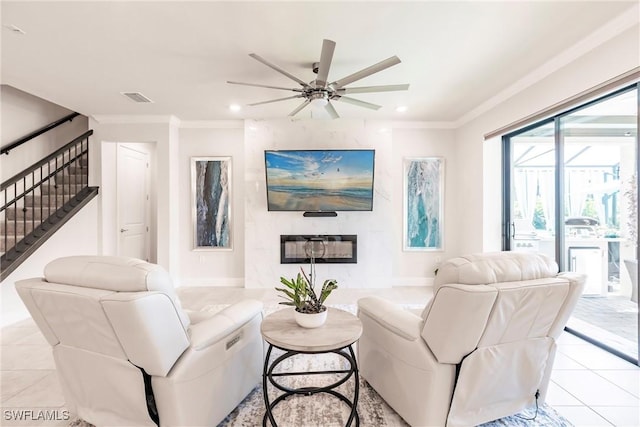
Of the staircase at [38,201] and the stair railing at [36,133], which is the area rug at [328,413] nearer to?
the staircase at [38,201]

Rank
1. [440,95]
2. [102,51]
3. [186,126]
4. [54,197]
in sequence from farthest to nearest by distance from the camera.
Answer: [186,126] < [54,197] < [440,95] < [102,51]

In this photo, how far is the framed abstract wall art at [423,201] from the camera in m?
5.01

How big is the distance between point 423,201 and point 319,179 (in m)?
1.82

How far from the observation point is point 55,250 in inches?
158

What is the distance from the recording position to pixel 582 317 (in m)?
3.06

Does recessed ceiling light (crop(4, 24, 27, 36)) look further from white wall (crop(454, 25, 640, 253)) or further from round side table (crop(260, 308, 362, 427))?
white wall (crop(454, 25, 640, 253))

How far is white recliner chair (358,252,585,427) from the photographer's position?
1.44 metres

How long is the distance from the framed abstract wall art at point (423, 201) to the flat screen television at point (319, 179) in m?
0.80

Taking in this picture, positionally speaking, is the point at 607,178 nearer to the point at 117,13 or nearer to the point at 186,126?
the point at 117,13

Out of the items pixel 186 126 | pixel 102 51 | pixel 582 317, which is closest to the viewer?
pixel 102 51

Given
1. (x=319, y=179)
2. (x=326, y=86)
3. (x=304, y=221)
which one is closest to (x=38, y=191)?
(x=304, y=221)

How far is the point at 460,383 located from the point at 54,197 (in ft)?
18.9

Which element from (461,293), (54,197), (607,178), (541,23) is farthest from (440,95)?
(54,197)

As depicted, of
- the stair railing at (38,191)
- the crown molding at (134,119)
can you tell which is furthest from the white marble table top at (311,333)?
the crown molding at (134,119)
